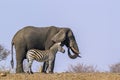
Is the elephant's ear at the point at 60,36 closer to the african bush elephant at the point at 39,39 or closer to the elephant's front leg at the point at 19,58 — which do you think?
the african bush elephant at the point at 39,39

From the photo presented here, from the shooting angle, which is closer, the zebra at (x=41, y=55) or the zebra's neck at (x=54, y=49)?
the zebra at (x=41, y=55)

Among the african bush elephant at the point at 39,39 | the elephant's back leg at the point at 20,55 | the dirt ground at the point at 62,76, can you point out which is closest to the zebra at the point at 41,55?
the dirt ground at the point at 62,76

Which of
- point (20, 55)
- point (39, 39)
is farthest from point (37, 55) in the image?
point (39, 39)

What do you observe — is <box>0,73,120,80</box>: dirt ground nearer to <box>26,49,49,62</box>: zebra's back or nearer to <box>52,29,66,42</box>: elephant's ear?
<box>26,49,49,62</box>: zebra's back

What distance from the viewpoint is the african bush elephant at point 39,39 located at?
20.3 metres

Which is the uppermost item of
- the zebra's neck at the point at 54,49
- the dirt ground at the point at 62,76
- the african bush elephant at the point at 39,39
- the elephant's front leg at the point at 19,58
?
the african bush elephant at the point at 39,39

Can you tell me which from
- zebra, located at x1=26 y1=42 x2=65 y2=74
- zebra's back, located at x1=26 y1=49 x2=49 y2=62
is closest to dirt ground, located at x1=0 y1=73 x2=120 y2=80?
zebra, located at x1=26 y1=42 x2=65 y2=74

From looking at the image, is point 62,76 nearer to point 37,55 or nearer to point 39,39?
point 37,55

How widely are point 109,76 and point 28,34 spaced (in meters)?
4.20

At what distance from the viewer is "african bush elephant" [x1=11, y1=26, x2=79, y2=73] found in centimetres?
2034

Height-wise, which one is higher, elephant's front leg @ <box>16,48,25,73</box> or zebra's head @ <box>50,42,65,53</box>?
zebra's head @ <box>50,42,65,53</box>

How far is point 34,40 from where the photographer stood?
2041cm

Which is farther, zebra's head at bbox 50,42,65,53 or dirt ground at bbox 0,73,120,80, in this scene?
zebra's head at bbox 50,42,65,53

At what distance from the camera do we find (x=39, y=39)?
20.5 meters
